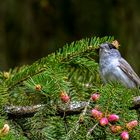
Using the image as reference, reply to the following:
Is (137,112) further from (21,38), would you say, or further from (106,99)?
(21,38)

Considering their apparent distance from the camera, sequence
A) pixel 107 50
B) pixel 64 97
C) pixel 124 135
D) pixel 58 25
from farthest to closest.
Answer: pixel 58 25, pixel 107 50, pixel 64 97, pixel 124 135

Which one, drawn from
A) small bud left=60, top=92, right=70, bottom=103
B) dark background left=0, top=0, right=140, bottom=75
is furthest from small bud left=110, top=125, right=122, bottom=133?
dark background left=0, top=0, right=140, bottom=75

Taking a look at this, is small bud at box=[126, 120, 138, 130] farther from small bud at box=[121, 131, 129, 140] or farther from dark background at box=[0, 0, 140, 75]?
dark background at box=[0, 0, 140, 75]

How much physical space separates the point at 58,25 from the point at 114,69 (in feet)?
7.25

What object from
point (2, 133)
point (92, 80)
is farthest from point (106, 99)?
point (92, 80)

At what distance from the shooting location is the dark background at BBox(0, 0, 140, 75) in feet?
15.1

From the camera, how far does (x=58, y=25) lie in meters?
4.96

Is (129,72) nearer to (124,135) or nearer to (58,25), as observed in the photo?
(124,135)

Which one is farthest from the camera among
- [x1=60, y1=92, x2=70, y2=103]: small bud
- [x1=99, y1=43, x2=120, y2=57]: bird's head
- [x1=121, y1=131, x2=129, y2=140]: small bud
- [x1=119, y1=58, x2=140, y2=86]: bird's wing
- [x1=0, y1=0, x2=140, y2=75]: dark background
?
[x1=0, y1=0, x2=140, y2=75]: dark background

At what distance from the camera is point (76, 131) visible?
6.29 feet

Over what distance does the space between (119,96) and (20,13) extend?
294 cm

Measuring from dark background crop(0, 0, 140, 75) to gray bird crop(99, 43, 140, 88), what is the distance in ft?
5.22

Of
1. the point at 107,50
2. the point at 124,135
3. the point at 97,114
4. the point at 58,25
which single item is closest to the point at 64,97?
the point at 97,114

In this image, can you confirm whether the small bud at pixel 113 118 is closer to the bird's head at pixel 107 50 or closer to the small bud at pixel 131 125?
the small bud at pixel 131 125
